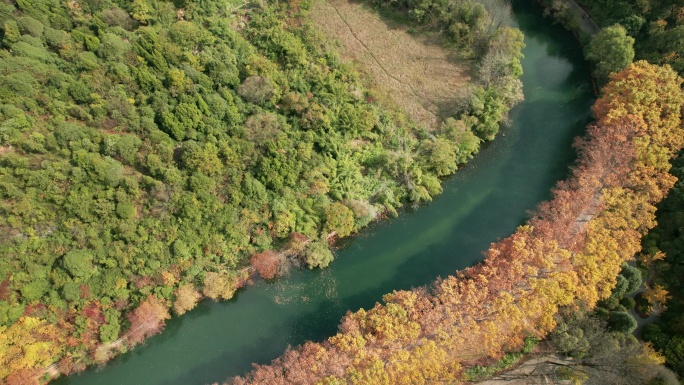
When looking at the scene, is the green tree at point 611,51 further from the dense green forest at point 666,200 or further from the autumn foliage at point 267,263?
the autumn foliage at point 267,263

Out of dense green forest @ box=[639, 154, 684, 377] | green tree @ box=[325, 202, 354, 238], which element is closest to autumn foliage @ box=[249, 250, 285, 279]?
green tree @ box=[325, 202, 354, 238]

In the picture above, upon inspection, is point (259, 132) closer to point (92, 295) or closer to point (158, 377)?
point (92, 295)

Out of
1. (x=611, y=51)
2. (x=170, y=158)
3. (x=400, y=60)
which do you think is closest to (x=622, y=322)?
(x=611, y=51)

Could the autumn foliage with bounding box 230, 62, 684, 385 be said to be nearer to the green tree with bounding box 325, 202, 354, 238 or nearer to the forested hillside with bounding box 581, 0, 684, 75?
the green tree with bounding box 325, 202, 354, 238

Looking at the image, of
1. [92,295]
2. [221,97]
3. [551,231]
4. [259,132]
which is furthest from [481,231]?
[92,295]

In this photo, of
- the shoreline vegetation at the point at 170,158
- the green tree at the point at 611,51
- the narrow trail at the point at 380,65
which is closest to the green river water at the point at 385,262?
the shoreline vegetation at the point at 170,158

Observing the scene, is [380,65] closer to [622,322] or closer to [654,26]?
[654,26]
